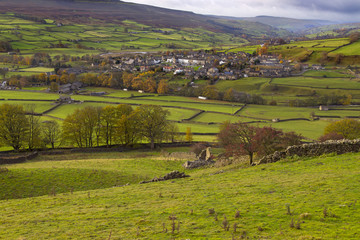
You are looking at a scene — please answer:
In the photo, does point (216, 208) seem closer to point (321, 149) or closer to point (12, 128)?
point (321, 149)

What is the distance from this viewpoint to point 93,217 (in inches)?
606

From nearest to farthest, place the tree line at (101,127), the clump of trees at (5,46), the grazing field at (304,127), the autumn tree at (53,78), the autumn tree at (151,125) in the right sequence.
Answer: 1. the tree line at (101,127)
2. the autumn tree at (151,125)
3. the grazing field at (304,127)
4. the autumn tree at (53,78)
5. the clump of trees at (5,46)

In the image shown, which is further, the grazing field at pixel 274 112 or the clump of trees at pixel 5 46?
the clump of trees at pixel 5 46

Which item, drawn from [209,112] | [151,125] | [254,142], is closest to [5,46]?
[209,112]

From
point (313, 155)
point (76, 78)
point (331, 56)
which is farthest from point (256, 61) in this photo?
point (313, 155)

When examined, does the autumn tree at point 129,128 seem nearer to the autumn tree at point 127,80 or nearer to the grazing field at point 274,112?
the grazing field at point 274,112

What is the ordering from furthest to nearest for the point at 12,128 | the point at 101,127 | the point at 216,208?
the point at 101,127
the point at 12,128
the point at 216,208

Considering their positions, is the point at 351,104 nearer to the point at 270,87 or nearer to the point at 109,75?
the point at 270,87

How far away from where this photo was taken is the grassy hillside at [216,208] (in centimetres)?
1217

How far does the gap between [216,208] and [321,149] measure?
14.6m

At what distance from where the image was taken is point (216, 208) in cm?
1542

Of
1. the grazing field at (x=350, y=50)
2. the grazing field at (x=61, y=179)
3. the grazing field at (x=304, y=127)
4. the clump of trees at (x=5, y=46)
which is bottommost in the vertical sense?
the grazing field at (x=304, y=127)

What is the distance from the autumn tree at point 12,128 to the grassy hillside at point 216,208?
32.1 metres

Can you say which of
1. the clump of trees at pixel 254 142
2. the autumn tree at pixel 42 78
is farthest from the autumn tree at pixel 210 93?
the clump of trees at pixel 254 142
